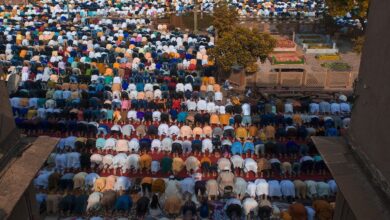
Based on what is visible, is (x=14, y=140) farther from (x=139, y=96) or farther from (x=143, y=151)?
(x=139, y=96)

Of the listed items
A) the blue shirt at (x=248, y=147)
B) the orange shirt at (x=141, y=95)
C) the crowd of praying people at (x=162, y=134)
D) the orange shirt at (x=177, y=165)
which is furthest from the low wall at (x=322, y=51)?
the orange shirt at (x=177, y=165)

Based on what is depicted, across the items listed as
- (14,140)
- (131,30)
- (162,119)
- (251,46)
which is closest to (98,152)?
(162,119)

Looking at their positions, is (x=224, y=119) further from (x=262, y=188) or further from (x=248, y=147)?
(x=262, y=188)

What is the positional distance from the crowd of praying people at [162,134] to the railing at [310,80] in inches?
81.4

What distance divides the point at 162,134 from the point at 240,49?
358 inches

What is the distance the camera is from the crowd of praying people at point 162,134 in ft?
49.1

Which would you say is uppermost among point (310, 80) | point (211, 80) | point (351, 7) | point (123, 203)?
point (351, 7)

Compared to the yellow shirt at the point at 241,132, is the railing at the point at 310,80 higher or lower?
higher

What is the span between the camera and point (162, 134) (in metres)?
19.9

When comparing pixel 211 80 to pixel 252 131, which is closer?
pixel 252 131

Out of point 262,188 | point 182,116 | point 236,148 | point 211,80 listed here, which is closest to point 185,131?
point 182,116

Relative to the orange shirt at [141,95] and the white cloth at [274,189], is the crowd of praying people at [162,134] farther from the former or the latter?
the orange shirt at [141,95]

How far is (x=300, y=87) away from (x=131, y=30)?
1851cm

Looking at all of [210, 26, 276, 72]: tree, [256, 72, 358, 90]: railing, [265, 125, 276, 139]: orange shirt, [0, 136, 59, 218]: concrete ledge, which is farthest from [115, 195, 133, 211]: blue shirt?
[256, 72, 358, 90]: railing
